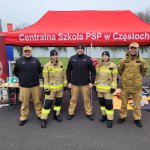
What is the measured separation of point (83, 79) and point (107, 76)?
63cm

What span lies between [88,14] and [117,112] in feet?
12.7

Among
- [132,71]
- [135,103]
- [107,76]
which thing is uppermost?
[132,71]

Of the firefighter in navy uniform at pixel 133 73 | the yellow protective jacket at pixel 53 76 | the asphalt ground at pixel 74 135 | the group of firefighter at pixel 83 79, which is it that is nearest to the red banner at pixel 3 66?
the asphalt ground at pixel 74 135

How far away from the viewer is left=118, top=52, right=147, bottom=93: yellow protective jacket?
197 inches

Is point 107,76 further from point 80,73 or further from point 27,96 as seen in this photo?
point 27,96

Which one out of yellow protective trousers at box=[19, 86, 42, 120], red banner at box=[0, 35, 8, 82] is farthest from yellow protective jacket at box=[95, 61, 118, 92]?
red banner at box=[0, 35, 8, 82]

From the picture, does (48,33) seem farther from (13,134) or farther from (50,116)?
(13,134)

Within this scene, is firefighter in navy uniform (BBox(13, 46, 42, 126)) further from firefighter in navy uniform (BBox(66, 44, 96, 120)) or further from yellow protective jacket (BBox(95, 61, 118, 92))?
yellow protective jacket (BBox(95, 61, 118, 92))

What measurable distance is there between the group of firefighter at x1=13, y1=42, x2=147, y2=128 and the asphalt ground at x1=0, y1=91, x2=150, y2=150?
Answer: 0.20 metres

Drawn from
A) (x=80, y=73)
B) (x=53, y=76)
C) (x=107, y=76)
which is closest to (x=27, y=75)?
(x=53, y=76)

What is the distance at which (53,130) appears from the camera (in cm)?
504

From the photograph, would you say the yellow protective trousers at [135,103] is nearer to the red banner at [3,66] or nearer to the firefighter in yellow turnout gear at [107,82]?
the firefighter in yellow turnout gear at [107,82]

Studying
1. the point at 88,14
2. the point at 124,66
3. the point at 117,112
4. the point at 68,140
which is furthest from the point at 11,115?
the point at 88,14

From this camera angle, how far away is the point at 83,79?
551 cm
